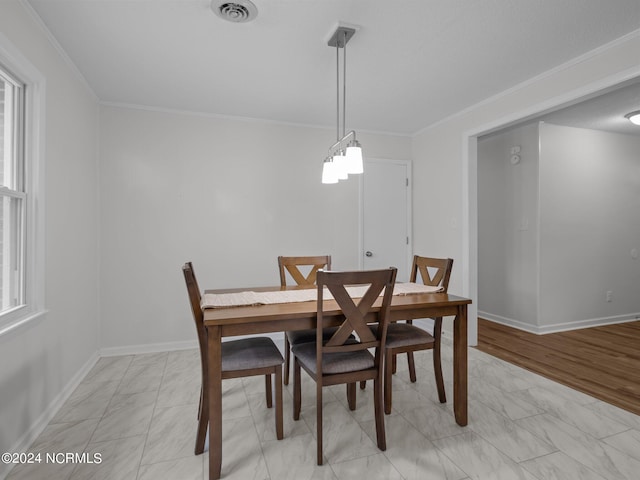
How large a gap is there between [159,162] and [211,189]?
1.81ft

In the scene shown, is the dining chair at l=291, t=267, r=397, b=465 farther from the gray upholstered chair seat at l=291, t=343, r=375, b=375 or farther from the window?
the window

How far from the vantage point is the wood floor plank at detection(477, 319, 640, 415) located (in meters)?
2.62

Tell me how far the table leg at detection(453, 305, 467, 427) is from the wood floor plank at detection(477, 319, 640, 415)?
45.8 inches

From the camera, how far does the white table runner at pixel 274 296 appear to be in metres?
2.01

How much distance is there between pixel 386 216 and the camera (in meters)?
4.35

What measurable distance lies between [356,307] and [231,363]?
74cm

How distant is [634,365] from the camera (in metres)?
3.05

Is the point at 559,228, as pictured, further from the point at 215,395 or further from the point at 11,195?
the point at 11,195

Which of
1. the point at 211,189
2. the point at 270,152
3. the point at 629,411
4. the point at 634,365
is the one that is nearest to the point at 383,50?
the point at 270,152

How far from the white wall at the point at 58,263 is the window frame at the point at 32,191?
77 millimetres

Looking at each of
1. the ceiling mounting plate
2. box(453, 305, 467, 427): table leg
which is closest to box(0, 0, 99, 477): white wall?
the ceiling mounting plate

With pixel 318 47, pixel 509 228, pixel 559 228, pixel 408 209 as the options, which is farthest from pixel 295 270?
pixel 559 228

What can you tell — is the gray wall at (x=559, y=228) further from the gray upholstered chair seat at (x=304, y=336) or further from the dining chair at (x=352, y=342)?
the dining chair at (x=352, y=342)

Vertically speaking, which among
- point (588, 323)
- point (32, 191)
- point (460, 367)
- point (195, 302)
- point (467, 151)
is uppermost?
point (467, 151)
